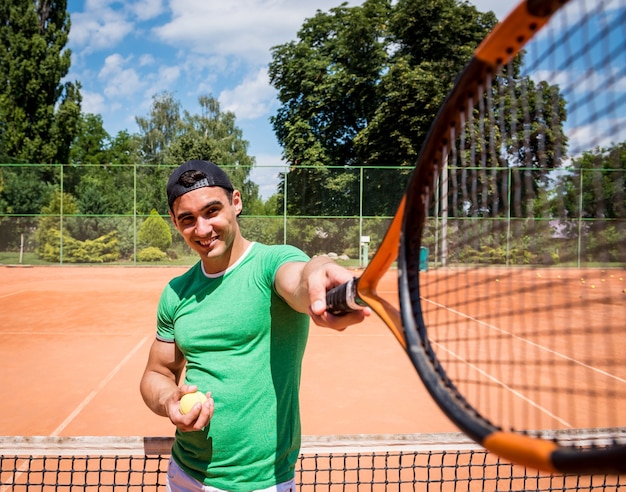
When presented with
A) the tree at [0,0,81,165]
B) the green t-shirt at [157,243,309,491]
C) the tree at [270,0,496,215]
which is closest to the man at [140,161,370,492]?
the green t-shirt at [157,243,309,491]

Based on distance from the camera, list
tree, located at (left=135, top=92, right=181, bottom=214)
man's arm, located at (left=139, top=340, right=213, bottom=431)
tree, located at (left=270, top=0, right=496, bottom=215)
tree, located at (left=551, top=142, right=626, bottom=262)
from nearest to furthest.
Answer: tree, located at (left=551, top=142, right=626, bottom=262) → man's arm, located at (left=139, top=340, right=213, bottom=431) → tree, located at (left=270, top=0, right=496, bottom=215) → tree, located at (left=135, top=92, right=181, bottom=214)

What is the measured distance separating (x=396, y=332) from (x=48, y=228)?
1617 cm

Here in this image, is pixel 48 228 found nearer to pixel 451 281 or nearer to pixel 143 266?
pixel 143 266

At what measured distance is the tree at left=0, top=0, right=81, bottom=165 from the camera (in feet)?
68.6

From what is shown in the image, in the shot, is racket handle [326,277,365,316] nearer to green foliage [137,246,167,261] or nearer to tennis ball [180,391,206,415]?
tennis ball [180,391,206,415]

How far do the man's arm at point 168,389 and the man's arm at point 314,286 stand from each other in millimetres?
327

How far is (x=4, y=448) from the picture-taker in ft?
6.15

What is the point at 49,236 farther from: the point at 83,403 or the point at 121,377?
the point at 83,403

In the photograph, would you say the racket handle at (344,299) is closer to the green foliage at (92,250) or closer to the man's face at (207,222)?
the man's face at (207,222)

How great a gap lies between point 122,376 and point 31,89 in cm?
1978

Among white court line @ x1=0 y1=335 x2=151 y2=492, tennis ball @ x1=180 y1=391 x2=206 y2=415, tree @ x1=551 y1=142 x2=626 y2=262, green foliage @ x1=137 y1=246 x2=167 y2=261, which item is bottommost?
white court line @ x1=0 y1=335 x2=151 y2=492

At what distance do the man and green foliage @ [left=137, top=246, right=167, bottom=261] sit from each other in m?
14.7

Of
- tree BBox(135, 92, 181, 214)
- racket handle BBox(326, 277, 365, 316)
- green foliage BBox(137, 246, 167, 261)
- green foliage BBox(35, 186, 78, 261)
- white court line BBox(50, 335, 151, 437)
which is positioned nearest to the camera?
racket handle BBox(326, 277, 365, 316)

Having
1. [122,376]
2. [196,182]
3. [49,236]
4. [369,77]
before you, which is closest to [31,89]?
[49,236]
